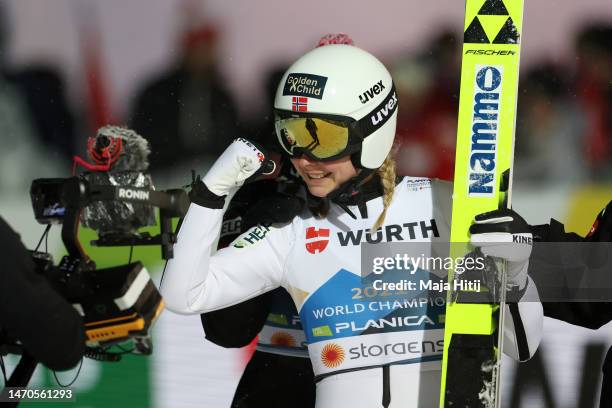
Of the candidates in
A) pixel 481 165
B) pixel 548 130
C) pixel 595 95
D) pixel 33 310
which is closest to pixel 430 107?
pixel 548 130

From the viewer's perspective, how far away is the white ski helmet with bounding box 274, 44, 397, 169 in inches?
117

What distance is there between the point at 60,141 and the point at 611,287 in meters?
2.54

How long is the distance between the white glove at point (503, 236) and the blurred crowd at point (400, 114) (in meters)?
1.02

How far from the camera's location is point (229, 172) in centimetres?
287

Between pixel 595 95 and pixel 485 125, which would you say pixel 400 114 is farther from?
pixel 485 125

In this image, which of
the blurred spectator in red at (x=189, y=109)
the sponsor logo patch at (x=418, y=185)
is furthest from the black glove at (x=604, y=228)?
the blurred spectator in red at (x=189, y=109)

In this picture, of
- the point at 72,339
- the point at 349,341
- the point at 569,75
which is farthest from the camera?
the point at 569,75

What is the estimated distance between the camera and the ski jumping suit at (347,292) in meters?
2.92

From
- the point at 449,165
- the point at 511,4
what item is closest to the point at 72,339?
the point at 511,4

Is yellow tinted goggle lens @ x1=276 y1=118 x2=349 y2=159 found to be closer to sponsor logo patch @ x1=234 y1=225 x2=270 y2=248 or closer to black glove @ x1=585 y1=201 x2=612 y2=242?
sponsor logo patch @ x1=234 y1=225 x2=270 y2=248

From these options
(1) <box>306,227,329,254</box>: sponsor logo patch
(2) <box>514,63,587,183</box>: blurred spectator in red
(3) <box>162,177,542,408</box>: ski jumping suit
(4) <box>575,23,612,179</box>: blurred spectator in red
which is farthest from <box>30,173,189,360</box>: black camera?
(4) <box>575,23,612,179</box>: blurred spectator in red

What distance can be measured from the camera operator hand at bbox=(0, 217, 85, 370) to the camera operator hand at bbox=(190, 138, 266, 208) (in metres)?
0.60

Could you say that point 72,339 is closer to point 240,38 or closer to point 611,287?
point 611,287

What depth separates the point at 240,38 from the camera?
4340mm
